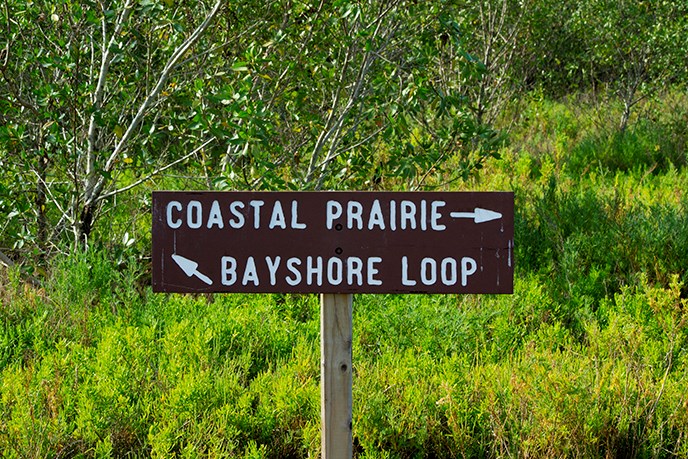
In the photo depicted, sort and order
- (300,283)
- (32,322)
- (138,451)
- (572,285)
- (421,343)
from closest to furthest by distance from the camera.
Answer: (300,283) → (138,451) → (421,343) → (32,322) → (572,285)

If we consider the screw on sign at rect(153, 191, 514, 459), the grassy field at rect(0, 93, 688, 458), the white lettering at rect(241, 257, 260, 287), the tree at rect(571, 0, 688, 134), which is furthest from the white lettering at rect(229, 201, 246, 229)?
the tree at rect(571, 0, 688, 134)

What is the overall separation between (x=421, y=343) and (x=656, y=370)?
1.09m

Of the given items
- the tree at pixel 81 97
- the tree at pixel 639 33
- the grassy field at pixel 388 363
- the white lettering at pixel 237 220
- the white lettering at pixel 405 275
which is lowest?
the grassy field at pixel 388 363

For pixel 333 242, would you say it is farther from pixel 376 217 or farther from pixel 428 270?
pixel 428 270

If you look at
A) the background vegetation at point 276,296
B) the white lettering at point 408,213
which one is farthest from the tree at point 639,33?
the white lettering at point 408,213

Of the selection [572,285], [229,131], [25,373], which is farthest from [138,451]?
[572,285]

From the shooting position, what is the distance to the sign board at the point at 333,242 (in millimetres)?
2613

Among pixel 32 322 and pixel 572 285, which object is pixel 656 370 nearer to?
pixel 572 285

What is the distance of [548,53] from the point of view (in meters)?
12.3

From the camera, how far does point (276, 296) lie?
506 centimetres

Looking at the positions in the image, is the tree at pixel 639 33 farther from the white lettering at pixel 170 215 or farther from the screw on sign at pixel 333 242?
the white lettering at pixel 170 215

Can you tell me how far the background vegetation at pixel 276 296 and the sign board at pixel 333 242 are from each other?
848 mm

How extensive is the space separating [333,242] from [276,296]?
2.48 meters

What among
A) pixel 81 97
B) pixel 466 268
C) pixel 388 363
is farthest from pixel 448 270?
pixel 81 97
